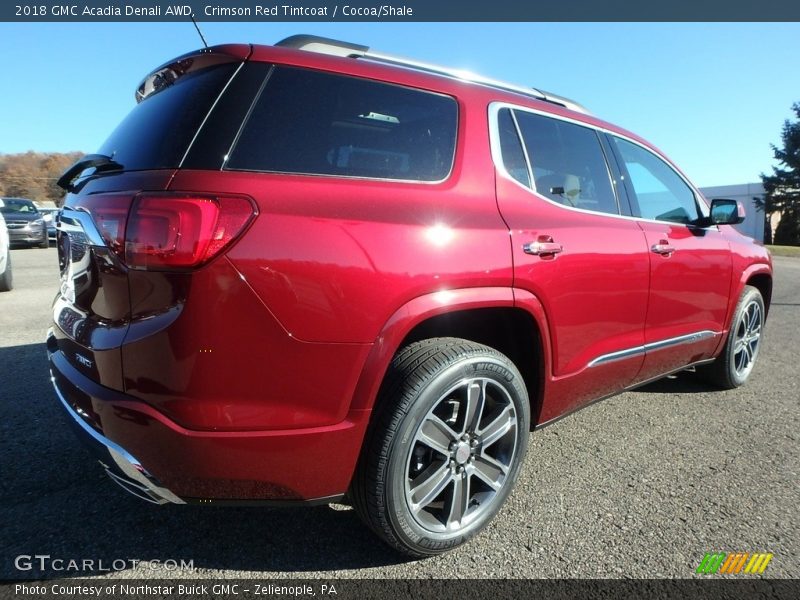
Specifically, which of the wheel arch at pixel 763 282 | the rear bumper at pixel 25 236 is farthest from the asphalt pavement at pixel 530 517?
the rear bumper at pixel 25 236

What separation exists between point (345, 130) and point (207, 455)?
1207 mm

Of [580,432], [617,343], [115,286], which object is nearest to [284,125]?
[115,286]

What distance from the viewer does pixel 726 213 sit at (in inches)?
146

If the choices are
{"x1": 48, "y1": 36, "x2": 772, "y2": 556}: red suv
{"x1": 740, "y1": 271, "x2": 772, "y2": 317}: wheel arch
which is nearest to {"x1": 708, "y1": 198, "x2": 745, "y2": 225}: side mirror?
{"x1": 740, "y1": 271, "x2": 772, "y2": 317}: wheel arch

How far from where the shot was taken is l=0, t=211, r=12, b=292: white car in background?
734 cm

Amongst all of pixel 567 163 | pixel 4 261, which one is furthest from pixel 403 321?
pixel 4 261

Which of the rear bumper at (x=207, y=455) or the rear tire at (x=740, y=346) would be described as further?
the rear tire at (x=740, y=346)

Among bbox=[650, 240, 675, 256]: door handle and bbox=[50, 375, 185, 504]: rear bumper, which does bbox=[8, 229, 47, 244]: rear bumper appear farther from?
bbox=[650, 240, 675, 256]: door handle

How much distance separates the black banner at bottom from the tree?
52250mm

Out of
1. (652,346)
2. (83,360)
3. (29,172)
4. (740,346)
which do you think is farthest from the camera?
(29,172)

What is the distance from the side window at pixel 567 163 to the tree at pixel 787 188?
168 ft

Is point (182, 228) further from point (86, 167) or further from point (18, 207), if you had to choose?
point (18, 207)

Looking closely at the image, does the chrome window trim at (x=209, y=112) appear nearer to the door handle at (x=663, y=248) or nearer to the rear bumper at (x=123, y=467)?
the rear bumper at (x=123, y=467)

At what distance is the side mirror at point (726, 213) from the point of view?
3.70 metres
